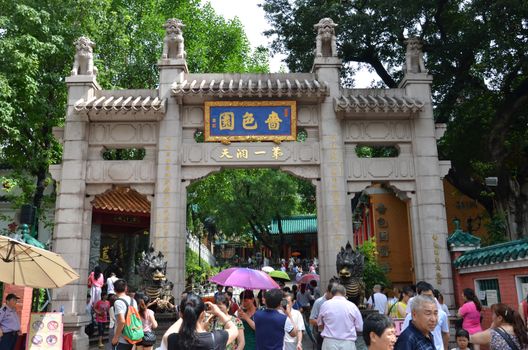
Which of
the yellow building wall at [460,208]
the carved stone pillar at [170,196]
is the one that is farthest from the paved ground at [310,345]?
the yellow building wall at [460,208]

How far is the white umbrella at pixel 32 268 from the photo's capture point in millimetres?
6297

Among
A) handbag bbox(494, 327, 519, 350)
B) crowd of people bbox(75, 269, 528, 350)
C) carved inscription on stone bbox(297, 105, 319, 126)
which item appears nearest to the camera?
crowd of people bbox(75, 269, 528, 350)

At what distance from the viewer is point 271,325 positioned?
15.6 ft

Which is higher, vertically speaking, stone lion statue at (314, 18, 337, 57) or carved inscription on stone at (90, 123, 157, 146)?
stone lion statue at (314, 18, 337, 57)

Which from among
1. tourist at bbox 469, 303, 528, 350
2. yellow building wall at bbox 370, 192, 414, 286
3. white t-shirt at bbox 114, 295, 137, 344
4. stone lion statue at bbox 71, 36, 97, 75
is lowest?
Answer: tourist at bbox 469, 303, 528, 350

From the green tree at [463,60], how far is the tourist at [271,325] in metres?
11.5

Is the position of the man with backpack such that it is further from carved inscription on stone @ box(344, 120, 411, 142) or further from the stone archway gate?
carved inscription on stone @ box(344, 120, 411, 142)

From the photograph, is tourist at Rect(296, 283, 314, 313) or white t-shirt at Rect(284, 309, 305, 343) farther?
tourist at Rect(296, 283, 314, 313)

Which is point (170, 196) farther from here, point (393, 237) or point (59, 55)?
point (393, 237)

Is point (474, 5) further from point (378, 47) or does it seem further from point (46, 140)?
point (46, 140)

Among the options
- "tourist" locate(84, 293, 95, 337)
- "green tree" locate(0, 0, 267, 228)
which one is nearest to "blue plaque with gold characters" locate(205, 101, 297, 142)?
"green tree" locate(0, 0, 267, 228)

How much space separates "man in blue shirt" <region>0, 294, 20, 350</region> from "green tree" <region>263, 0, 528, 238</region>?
42.4 ft

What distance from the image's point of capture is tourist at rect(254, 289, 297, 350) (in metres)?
4.75

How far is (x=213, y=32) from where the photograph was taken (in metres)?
20.6
